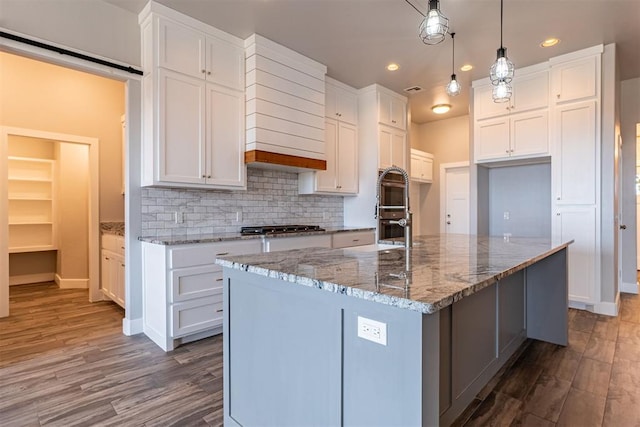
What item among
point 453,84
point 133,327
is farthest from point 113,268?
point 453,84

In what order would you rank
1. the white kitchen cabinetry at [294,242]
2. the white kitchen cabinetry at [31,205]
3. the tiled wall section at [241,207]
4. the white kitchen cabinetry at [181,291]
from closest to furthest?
the white kitchen cabinetry at [181,291] → the tiled wall section at [241,207] → the white kitchen cabinetry at [294,242] → the white kitchen cabinetry at [31,205]

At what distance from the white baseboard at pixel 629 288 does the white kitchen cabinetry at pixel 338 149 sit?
148 inches

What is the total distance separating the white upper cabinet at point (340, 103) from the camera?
14.4 ft

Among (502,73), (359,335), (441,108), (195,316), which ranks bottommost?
(195,316)

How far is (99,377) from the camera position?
225cm

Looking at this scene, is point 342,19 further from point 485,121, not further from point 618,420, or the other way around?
point 618,420

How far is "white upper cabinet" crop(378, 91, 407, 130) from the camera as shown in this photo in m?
4.68

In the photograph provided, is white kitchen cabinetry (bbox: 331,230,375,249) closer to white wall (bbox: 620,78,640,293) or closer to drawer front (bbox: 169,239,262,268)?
drawer front (bbox: 169,239,262,268)

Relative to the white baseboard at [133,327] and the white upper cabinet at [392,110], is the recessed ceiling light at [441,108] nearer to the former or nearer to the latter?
the white upper cabinet at [392,110]

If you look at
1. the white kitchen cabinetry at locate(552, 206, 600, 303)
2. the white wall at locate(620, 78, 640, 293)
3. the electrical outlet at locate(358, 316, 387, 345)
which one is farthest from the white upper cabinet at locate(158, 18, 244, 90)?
the white wall at locate(620, 78, 640, 293)

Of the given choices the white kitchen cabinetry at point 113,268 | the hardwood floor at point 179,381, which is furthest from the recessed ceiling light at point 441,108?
the white kitchen cabinetry at point 113,268

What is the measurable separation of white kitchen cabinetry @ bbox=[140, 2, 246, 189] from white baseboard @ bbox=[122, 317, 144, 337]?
123 cm

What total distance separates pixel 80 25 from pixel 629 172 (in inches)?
247

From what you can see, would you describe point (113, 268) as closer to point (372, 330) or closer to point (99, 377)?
point (99, 377)
